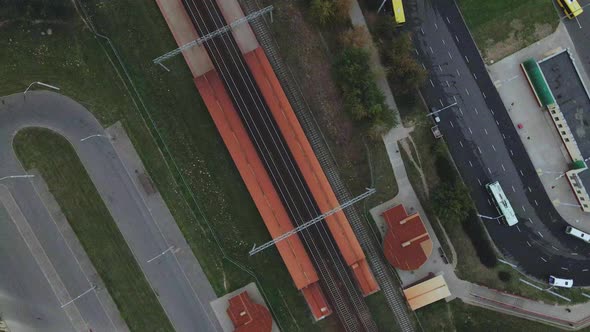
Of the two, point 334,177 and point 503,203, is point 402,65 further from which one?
point 503,203

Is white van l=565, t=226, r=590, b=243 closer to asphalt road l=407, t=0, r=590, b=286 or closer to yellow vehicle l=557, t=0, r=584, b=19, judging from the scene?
asphalt road l=407, t=0, r=590, b=286

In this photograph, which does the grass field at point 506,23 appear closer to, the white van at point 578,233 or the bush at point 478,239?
the bush at point 478,239

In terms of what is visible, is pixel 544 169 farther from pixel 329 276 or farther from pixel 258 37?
pixel 258 37

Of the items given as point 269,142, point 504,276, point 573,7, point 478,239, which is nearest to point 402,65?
point 269,142

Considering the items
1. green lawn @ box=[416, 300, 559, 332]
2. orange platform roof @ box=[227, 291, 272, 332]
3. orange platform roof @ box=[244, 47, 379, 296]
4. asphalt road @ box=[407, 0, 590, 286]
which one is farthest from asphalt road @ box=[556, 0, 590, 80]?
orange platform roof @ box=[227, 291, 272, 332]

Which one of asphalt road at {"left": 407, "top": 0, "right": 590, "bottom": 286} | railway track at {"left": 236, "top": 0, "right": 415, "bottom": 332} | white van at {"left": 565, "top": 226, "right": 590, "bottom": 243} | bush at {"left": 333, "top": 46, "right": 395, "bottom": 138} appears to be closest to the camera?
bush at {"left": 333, "top": 46, "right": 395, "bottom": 138}
